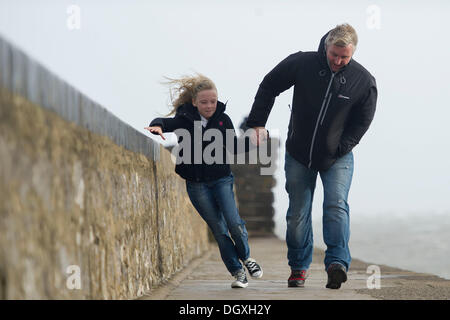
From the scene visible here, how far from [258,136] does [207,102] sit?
1.42 ft

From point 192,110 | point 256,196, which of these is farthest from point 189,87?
point 256,196

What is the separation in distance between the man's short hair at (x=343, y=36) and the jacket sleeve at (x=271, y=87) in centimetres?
33

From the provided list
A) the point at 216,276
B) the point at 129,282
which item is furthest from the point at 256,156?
the point at 129,282

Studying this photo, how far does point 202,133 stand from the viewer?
5348 millimetres

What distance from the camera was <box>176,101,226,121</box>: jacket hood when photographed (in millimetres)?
5375

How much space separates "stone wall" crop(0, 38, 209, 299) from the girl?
36 centimetres

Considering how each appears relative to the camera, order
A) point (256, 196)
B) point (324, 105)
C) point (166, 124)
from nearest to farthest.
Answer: point (324, 105) → point (166, 124) → point (256, 196)

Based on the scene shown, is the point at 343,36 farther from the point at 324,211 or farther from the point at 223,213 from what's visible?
the point at 223,213

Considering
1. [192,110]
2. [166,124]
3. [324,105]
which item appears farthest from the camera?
[192,110]

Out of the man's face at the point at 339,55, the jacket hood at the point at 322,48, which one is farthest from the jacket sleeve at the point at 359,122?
the jacket hood at the point at 322,48

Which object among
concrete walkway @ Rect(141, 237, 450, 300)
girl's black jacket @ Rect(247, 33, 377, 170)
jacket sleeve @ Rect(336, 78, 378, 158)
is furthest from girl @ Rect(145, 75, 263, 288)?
jacket sleeve @ Rect(336, 78, 378, 158)

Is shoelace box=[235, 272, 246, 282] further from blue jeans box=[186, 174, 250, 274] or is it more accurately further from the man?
the man

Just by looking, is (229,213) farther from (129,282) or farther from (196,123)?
(129,282)

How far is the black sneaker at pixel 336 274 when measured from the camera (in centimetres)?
508
